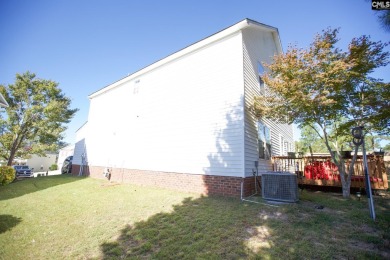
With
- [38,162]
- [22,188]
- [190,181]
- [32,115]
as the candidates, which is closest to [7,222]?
[190,181]

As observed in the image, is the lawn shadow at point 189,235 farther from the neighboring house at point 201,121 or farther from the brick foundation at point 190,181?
the neighboring house at point 201,121

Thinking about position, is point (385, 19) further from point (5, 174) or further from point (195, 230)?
point (5, 174)

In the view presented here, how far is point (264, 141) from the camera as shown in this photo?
9.49 meters

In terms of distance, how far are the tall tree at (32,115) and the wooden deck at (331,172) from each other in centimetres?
2053

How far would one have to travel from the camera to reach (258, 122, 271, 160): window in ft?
29.6

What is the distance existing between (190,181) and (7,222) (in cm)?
619

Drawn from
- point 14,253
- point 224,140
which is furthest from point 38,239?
point 224,140

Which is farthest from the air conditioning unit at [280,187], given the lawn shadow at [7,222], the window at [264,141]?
the lawn shadow at [7,222]

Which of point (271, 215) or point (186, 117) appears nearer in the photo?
point (271, 215)

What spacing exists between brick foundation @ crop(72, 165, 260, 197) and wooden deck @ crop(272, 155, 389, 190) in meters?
3.36

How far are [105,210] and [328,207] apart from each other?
724cm

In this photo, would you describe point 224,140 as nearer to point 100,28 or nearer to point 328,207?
point 328,207

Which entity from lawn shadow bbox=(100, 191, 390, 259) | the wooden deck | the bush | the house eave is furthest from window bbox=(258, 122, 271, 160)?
the bush

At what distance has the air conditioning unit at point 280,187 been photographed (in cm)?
602
